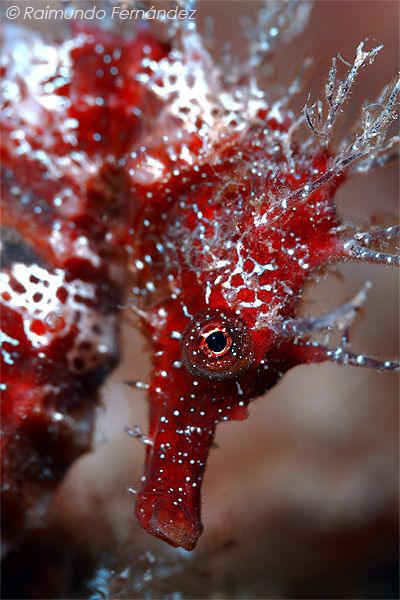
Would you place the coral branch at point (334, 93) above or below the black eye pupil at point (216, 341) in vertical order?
above

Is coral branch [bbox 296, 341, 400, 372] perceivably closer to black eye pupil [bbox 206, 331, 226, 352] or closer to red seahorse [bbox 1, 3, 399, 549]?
red seahorse [bbox 1, 3, 399, 549]

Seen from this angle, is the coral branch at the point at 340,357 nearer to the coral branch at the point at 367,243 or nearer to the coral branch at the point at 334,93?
the coral branch at the point at 367,243

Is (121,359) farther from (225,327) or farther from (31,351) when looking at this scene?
(225,327)

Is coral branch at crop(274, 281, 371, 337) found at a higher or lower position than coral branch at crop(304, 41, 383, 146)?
lower

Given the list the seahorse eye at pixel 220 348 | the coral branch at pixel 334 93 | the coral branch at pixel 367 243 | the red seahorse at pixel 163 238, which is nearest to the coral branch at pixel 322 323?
the red seahorse at pixel 163 238

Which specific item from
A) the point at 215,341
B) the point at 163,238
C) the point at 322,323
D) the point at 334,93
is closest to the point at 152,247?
the point at 163,238

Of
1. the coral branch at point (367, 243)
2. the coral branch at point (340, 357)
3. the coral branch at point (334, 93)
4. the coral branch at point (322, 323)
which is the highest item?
the coral branch at point (334, 93)

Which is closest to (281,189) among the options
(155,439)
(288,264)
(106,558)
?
(288,264)

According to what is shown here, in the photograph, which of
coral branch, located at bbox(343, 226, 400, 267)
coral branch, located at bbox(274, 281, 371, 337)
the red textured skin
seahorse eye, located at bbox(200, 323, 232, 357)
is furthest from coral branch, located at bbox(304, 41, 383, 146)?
seahorse eye, located at bbox(200, 323, 232, 357)
